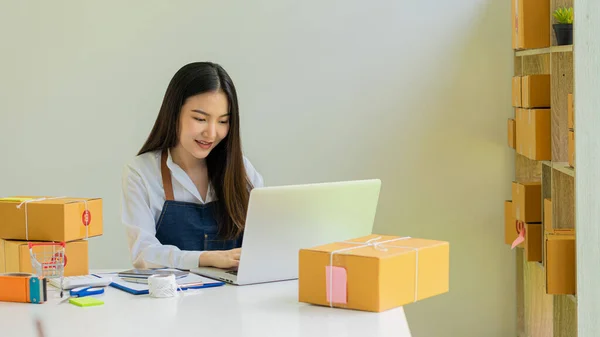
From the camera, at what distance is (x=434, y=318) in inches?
153

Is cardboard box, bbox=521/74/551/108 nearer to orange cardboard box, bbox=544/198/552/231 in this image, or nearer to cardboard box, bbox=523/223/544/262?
orange cardboard box, bbox=544/198/552/231

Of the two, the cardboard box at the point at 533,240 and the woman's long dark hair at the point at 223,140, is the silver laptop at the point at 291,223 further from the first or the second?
the cardboard box at the point at 533,240

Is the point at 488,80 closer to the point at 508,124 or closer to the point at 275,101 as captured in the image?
the point at 508,124

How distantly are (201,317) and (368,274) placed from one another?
1.24 feet

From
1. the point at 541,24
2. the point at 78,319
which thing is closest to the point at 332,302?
the point at 78,319

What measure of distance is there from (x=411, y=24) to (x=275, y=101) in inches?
27.6

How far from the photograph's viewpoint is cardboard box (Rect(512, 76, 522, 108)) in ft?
11.1

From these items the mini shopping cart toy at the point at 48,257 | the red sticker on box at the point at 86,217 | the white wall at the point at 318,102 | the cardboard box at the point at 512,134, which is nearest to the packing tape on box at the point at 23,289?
the mini shopping cart toy at the point at 48,257

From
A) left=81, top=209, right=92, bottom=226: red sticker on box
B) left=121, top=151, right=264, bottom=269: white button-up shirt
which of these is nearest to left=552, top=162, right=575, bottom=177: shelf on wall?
left=121, top=151, right=264, bottom=269: white button-up shirt

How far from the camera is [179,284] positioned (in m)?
2.14

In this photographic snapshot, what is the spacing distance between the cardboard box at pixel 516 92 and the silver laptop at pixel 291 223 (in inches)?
53.0

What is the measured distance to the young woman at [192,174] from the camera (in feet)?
8.68

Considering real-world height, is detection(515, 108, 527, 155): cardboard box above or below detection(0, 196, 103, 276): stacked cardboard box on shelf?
above

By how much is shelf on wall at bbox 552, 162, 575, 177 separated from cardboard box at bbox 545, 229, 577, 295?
0.22 m
